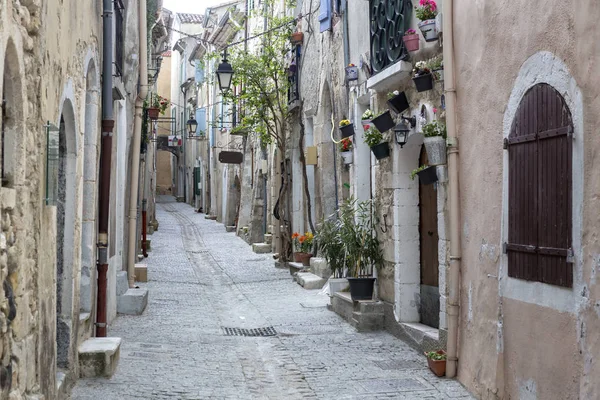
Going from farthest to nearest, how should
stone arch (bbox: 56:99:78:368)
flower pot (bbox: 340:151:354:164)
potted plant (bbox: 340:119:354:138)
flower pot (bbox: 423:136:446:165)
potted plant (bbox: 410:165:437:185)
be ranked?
flower pot (bbox: 340:151:354:164) < potted plant (bbox: 340:119:354:138) < potted plant (bbox: 410:165:437:185) < flower pot (bbox: 423:136:446:165) < stone arch (bbox: 56:99:78:368)

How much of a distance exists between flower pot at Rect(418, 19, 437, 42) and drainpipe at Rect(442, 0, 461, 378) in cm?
42

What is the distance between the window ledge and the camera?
8531mm

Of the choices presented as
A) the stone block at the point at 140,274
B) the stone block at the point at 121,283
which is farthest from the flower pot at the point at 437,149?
the stone block at the point at 140,274

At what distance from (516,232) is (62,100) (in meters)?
3.24

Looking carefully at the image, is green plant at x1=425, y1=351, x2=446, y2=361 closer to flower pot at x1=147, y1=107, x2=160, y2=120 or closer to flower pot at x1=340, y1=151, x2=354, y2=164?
flower pot at x1=340, y1=151, x2=354, y2=164

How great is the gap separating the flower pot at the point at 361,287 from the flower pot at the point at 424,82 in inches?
109

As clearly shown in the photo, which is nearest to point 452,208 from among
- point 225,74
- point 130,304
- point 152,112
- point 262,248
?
point 130,304

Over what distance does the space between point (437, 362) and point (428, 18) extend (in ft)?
10.0

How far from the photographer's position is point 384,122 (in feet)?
29.9

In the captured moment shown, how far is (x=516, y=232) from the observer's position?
591 centimetres

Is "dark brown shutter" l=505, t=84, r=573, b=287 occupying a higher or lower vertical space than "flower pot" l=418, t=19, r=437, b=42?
lower

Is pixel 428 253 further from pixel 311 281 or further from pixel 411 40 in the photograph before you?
pixel 311 281

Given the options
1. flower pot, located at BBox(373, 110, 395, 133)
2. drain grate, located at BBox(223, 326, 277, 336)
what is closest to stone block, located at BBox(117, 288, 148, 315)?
drain grate, located at BBox(223, 326, 277, 336)

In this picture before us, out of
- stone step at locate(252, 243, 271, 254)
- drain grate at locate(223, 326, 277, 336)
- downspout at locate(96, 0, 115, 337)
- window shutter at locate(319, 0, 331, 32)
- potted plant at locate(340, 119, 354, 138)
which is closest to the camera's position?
downspout at locate(96, 0, 115, 337)
